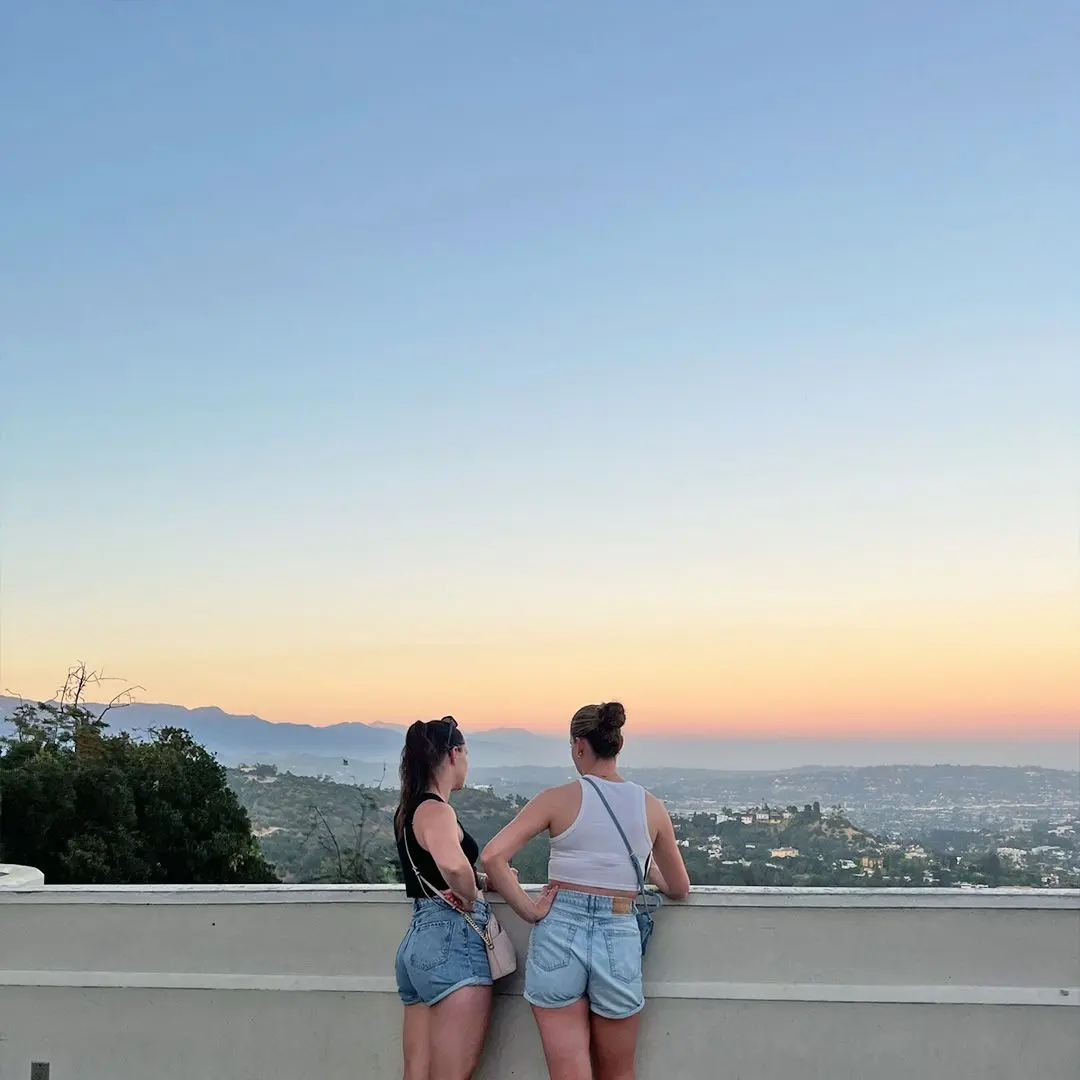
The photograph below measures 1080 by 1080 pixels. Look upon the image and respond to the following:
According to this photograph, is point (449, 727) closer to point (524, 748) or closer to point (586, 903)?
point (586, 903)

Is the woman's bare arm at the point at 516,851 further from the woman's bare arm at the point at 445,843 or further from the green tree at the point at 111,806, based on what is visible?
the green tree at the point at 111,806

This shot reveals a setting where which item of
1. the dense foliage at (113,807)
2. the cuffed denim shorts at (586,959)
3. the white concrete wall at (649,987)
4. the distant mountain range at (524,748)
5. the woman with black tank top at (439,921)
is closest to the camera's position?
the cuffed denim shorts at (586,959)

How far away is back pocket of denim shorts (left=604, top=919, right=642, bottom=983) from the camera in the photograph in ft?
9.88

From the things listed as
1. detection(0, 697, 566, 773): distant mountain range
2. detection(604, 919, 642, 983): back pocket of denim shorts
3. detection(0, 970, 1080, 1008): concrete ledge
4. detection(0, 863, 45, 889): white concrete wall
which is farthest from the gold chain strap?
detection(0, 697, 566, 773): distant mountain range

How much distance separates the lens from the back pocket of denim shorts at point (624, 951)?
301cm

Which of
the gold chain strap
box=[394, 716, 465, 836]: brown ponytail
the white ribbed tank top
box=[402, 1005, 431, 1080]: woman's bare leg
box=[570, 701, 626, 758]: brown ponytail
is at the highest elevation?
box=[570, 701, 626, 758]: brown ponytail

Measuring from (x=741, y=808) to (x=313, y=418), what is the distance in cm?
682

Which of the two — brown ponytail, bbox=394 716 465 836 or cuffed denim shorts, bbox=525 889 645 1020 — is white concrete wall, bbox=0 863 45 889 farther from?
cuffed denim shorts, bbox=525 889 645 1020

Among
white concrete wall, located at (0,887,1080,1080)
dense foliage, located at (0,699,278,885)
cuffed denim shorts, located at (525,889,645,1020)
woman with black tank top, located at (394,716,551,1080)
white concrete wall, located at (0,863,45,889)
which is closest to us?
cuffed denim shorts, located at (525,889,645,1020)

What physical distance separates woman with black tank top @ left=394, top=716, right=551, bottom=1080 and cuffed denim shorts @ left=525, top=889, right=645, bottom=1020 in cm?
9

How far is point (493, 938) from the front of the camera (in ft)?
10.5

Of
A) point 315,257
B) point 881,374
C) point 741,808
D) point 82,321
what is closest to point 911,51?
point 881,374

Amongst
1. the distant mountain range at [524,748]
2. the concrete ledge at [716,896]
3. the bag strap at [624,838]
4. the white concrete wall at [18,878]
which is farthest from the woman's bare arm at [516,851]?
the distant mountain range at [524,748]

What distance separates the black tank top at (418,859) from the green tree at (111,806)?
5001mm
